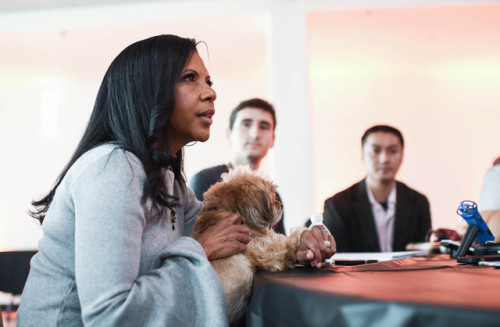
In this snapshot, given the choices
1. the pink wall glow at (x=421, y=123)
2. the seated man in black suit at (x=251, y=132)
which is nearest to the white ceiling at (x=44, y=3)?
the seated man in black suit at (x=251, y=132)

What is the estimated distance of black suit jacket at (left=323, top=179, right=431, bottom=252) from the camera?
4094 millimetres

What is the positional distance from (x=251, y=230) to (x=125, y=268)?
670 millimetres

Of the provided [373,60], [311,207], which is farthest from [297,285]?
[373,60]

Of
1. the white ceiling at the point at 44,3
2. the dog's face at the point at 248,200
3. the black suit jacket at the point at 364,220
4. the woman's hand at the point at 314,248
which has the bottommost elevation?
the black suit jacket at the point at 364,220

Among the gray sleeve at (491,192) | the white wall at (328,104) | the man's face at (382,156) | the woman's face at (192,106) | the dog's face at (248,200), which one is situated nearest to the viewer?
the woman's face at (192,106)

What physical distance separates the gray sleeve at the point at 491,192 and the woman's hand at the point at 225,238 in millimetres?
1582

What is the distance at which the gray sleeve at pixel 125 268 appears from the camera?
136 cm

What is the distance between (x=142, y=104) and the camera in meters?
1.70

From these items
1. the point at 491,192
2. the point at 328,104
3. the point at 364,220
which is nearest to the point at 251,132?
the point at 364,220

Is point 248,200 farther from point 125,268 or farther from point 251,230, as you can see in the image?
point 125,268

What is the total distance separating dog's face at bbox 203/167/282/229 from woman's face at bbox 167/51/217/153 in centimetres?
24

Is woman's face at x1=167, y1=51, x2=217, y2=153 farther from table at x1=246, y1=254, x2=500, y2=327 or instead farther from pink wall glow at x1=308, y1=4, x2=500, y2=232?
pink wall glow at x1=308, y1=4, x2=500, y2=232

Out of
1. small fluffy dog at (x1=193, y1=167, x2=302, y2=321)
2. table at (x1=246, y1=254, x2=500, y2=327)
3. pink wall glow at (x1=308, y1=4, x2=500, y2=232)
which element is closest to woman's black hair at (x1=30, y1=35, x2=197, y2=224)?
small fluffy dog at (x1=193, y1=167, x2=302, y2=321)

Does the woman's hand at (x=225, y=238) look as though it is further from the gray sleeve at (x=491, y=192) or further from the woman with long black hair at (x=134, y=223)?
the gray sleeve at (x=491, y=192)
